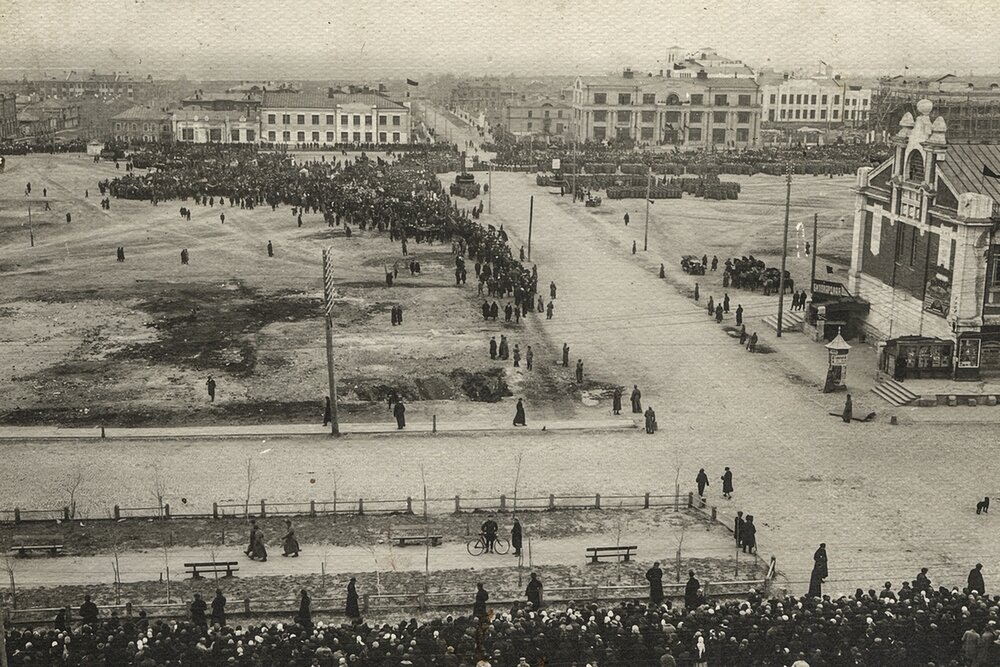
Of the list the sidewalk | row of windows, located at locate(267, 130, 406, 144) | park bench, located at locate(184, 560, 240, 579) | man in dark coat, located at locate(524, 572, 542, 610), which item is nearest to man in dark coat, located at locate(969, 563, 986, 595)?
man in dark coat, located at locate(524, 572, 542, 610)

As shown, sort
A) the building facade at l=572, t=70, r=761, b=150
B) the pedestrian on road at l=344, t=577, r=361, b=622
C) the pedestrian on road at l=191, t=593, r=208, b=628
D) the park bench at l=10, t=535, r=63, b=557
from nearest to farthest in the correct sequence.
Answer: the pedestrian on road at l=191, t=593, r=208, b=628
the pedestrian on road at l=344, t=577, r=361, b=622
the park bench at l=10, t=535, r=63, b=557
the building facade at l=572, t=70, r=761, b=150

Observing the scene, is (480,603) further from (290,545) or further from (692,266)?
(692,266)

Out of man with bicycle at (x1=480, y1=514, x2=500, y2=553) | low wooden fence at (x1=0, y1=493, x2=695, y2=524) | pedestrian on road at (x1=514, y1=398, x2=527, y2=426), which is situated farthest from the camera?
pedestrian on road at (x1=514, y1=398, x2=527, y2=426)

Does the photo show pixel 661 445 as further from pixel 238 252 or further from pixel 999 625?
pixel 238 252

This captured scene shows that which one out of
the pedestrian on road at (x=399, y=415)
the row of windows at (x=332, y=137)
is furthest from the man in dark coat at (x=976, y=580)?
the row of windows at (x=332, y=137)

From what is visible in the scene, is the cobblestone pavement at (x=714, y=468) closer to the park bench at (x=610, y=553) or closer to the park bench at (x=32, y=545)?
the park bench at (x=32, y=545)

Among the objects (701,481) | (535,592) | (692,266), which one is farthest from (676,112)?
(535,592)

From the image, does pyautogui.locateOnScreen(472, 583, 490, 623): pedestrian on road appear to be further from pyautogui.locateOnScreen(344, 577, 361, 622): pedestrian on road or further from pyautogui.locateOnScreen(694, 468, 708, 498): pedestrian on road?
pyautogui.locateOnScreen(694, 468, 708, 498): pedestrian on road

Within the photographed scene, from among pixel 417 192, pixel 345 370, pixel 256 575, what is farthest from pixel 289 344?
pixel 417 192
